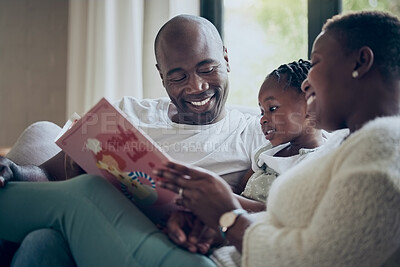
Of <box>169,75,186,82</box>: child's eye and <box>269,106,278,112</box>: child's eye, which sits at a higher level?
<box>169,75,186,82</box>: child's eye

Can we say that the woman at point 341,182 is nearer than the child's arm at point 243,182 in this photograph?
Yes

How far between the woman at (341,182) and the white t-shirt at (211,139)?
533 millimetres

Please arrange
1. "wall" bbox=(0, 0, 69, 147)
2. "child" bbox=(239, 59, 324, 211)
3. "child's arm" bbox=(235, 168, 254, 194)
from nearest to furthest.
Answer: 1. "child" bbox=(239, 59, 324, 211)
2. "child's arm" bbox=(235, 168, 254, 194)
3. "wall" bbox=(0, 0, 69, 147)

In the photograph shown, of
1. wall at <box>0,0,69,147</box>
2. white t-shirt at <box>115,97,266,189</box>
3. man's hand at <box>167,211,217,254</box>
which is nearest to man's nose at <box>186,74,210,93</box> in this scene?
white t-shirt at <box>115,97,266,189</box>

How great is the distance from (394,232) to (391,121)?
207 mm

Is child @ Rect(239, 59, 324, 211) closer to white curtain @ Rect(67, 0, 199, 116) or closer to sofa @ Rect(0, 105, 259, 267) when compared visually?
sofa @ Rect(0, 105, 259, 267)

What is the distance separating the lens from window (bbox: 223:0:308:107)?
2.43 metres

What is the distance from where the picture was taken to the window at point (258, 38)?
2428mm

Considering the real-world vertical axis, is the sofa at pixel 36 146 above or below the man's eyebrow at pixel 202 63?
below

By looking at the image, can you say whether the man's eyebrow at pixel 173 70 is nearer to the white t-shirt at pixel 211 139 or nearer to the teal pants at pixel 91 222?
the white t-shirt at pixel 211 139

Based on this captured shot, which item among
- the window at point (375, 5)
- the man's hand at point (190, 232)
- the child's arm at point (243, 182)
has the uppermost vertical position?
the window at point (375, 5)

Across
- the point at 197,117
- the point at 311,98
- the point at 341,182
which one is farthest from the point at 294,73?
the point at 341,182

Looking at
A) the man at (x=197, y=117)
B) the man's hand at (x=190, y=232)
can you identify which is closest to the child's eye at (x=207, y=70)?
the man at (x=197, y=117)

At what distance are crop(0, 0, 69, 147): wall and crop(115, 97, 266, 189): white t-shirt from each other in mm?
1351
